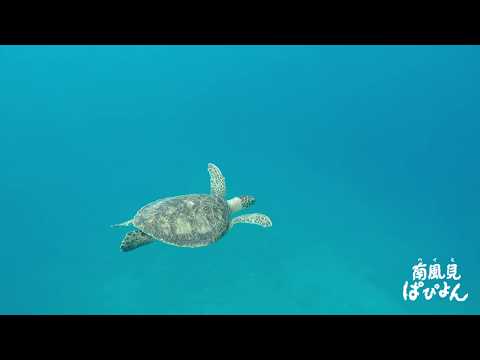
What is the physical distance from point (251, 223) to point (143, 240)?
4.97 ft

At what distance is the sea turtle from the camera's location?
12.0 feet

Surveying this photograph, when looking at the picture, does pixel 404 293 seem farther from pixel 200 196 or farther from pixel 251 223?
pixel 200 196

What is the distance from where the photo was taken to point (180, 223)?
3.76m

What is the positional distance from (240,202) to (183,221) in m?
1.36

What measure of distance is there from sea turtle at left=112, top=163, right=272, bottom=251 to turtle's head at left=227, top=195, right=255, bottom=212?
0.50m

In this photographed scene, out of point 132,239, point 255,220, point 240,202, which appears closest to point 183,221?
point 132,239

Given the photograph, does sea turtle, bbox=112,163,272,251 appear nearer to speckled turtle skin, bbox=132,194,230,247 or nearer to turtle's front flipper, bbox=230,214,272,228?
speckled turtle skin, bbox=132,194,230,247

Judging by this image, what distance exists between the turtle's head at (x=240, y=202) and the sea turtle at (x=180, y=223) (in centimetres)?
50

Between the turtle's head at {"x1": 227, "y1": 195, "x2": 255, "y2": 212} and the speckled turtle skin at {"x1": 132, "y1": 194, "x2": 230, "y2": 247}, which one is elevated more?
the turtle's head at {"x1": 227, "y1": 195, "x2": 255, "y2": 212}

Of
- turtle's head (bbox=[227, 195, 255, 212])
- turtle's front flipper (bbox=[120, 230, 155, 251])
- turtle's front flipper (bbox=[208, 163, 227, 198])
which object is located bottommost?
turtle's front flipper (bbox=[120, 230, 155, 251])

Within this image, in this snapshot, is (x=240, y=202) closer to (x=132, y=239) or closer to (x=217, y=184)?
(x=217, y=184)

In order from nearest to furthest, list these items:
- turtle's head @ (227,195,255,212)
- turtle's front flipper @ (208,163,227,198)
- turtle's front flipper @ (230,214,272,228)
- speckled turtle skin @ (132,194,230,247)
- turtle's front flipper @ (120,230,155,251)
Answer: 1. speckled turtle skin @ (132,194,230,247)
2. turtle's front flipper @ (120,230,155,251)
3. turtle's front flipper @ (230,214,272,228)
4. turtle's head @ (227,195,255,212)
5. turtle's front flipper @ (208,163,227,198)

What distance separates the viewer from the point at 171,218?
3740 millimetres

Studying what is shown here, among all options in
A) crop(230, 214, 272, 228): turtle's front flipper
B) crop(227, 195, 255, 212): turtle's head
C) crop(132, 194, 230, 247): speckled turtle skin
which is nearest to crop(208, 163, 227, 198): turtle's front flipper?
crop(227, 195, 255, 212): turtle's head
